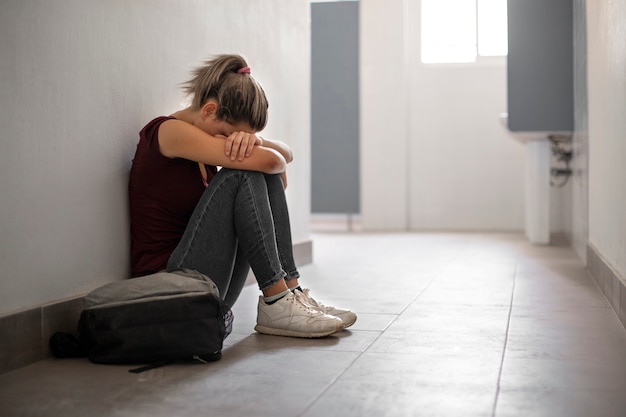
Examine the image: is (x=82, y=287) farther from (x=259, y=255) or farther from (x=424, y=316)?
(x=424, y=316)

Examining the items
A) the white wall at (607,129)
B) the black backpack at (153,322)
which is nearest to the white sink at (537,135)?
the white wall at (607,129)

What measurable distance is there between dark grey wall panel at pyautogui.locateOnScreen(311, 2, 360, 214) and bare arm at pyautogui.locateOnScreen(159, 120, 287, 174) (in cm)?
483

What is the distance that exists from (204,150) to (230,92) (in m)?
0.15

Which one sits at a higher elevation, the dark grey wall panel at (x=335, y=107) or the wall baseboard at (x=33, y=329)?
the dark grey wall panel at (x=335, y=107)

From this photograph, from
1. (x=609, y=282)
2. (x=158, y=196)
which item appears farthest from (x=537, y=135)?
(x=158, y=196)

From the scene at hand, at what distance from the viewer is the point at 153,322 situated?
5.50 ft

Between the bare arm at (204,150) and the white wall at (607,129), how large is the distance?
3.21 ft

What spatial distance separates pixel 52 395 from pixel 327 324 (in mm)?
708

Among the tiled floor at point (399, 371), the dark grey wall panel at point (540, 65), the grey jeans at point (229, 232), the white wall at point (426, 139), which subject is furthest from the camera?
the white wall at point (426, 139)

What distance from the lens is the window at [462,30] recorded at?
258 inches

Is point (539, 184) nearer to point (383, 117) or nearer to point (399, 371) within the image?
point (383, 117)

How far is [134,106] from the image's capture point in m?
2.16

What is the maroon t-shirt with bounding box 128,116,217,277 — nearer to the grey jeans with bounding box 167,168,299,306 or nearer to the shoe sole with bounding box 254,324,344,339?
the grey jeans with bounding box 167,168,299,306

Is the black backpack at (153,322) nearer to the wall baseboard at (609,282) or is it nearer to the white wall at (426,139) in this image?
the wall baseboard at (609,282)
